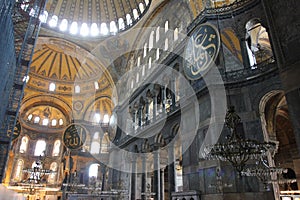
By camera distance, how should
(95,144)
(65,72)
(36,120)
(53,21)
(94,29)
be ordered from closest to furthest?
(53,21) < (94,29) < (95,144) < (65,72) < (36,120)

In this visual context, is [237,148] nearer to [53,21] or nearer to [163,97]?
[163,97]

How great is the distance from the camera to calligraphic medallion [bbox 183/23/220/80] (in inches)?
339

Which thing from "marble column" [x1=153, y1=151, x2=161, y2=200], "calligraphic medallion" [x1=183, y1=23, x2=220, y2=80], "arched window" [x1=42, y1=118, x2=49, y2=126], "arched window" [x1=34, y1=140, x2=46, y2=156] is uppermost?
"arched window" [x1=42, y1=118, x2=49, y2=126]

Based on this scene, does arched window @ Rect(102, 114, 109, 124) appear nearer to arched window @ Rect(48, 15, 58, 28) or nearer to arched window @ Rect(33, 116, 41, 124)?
arched window @ Rect(33, 116, 41, 124)

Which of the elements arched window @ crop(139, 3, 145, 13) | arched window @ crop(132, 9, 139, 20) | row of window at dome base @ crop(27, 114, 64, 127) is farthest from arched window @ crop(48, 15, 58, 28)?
row of window at dome base @ crop(27, 114, 64, 127)

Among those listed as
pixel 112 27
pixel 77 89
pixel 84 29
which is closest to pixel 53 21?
pixel 84 29

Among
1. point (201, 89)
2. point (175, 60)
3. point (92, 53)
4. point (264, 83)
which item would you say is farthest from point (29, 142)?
point (264, 83)

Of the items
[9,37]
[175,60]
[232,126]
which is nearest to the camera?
[9,37]

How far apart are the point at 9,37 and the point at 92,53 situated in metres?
16.4

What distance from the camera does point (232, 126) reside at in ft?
17.8

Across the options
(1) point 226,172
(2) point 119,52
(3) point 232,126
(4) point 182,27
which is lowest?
(1) point 226,172

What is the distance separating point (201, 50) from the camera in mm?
9148

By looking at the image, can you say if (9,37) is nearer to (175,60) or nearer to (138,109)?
(175,60)

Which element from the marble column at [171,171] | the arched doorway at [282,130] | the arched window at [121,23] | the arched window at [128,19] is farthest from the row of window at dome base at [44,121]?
the arched doorway at [282,130]
